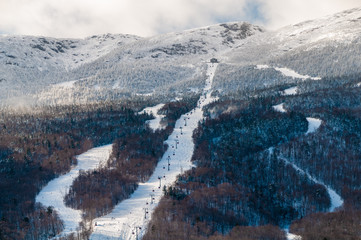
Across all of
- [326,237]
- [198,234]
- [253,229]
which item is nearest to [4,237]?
[198,234]

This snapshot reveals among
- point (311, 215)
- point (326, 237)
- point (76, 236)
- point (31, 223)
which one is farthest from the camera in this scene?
point (311, 215)

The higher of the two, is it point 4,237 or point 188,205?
point 188,205

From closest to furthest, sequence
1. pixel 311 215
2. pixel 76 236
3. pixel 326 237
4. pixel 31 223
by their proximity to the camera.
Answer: pixel 326 237 < pixel 76 236 < pixel 31 223 < pixel 311 215

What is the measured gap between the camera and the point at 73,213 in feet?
635

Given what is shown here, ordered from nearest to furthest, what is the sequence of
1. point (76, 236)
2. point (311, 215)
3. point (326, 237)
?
point (326, 237)
point (76, 236)
point (311, 215)

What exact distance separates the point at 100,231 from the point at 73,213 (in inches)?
1220

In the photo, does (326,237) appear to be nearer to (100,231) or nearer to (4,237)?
(100,231)

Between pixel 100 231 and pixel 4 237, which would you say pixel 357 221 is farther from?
pixel 4 237

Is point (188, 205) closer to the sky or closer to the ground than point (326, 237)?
closer to the sky

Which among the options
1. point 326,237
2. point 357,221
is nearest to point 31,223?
point 326,237

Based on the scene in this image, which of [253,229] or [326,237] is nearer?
[326,237]

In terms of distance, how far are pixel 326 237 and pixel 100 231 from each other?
92.1 meters

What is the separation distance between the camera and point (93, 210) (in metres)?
190

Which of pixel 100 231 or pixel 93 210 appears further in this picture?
pixel 93 210
